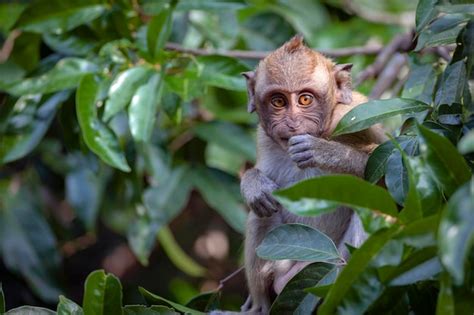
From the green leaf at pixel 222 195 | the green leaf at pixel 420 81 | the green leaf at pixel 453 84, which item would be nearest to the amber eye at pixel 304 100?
the green leaf at pixel 420 81

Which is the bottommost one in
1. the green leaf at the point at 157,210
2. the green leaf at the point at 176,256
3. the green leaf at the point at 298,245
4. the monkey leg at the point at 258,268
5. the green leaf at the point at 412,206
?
the green leaf at the point at 176,256

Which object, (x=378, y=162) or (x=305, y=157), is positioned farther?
(x=305, y=157)

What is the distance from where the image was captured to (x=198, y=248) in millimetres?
8695

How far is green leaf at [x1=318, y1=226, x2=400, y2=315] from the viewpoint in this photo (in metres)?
2.42

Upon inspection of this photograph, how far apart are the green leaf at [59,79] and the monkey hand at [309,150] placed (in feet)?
5.13

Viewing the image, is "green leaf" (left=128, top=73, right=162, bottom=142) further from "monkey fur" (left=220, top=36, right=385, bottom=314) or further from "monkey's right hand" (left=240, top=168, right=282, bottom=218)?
"monkey's right hand" (left=240, top=168, right=282, bottom=218)

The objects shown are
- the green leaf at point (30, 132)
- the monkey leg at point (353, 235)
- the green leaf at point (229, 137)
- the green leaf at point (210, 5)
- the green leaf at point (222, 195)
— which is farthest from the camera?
the green leaf at point (229, 137)

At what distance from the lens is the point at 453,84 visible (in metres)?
3.14

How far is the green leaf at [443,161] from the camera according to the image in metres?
2.41

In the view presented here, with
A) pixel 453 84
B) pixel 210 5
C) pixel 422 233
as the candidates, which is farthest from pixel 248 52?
pixel 422 233

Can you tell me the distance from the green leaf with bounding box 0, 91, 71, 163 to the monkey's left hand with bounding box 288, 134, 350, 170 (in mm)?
2092

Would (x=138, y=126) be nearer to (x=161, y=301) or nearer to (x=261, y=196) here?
(x=261, y=196)

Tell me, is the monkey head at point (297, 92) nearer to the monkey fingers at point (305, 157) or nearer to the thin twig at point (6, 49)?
the monkey fingers at point (305, 157)

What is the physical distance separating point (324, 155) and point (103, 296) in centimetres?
109
